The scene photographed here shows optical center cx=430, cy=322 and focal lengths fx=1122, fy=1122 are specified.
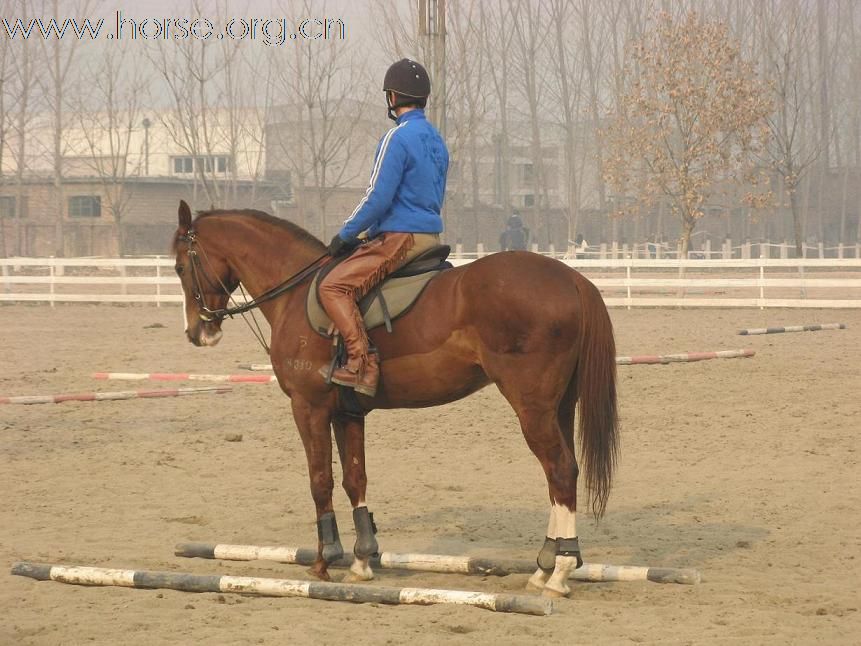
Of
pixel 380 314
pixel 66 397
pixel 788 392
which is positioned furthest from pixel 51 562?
pixel 788 392

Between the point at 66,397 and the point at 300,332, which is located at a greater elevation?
the point at 300,332

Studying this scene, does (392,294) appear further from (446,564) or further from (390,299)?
Answer: (446,564)

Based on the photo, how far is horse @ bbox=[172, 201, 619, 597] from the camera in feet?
17.8

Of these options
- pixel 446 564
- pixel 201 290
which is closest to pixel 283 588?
pixel 446 564

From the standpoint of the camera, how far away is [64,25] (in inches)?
1698

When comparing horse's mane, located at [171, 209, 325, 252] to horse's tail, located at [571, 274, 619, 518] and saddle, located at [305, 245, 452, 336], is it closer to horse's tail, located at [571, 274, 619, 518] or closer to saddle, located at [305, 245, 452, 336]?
saddle, located at [305, 245, 452, 336]

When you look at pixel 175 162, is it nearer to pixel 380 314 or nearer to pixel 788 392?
pixel 788 392

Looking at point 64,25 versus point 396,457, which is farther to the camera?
point 64,25

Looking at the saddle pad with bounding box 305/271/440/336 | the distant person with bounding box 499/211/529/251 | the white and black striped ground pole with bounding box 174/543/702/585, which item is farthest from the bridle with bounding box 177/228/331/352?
the distant person with bounding box 499/211/529/251

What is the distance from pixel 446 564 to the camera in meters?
5.62

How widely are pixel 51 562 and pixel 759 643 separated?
12.1ft

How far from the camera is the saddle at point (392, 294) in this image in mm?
5773

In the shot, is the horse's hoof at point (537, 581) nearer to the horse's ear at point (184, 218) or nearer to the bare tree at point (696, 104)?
the horse's ear at point (184, 218)

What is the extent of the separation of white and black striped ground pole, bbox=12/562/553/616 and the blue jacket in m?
1.84
